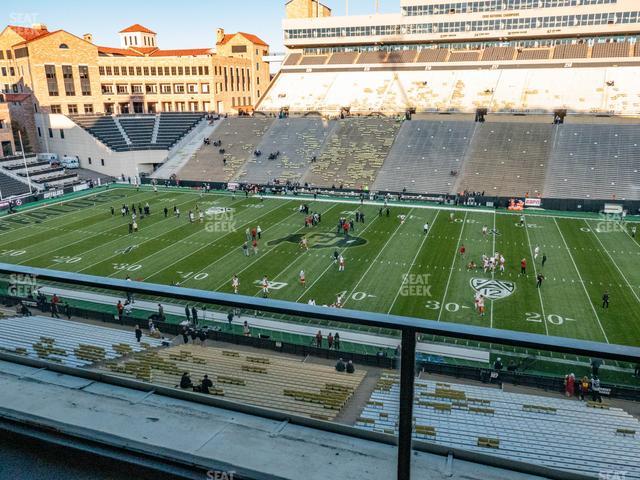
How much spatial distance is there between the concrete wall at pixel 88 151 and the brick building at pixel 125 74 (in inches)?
135

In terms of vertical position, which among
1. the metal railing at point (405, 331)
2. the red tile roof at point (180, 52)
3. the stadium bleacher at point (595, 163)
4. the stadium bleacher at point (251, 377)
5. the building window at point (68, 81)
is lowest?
the stadium bleacher at point (595, 163)

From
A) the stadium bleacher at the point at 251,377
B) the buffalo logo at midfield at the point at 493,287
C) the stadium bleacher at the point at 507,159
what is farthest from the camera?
the stadium bleacher at the point at 507,159

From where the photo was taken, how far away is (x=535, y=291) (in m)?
25.5

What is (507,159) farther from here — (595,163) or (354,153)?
(354,153)

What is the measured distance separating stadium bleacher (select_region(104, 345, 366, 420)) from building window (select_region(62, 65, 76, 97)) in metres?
72.4

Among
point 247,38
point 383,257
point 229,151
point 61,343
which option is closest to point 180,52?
point 247,38

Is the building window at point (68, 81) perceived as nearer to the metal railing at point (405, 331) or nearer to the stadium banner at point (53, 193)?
the stadium banner at point (53, 193)

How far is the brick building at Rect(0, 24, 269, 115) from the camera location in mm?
66250

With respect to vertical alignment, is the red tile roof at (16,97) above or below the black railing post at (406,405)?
above

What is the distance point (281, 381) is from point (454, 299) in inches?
797

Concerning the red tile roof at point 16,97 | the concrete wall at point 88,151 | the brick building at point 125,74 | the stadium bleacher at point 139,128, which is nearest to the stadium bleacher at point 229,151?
the stadium bleacher at point 139,128

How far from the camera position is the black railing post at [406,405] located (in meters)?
2.99

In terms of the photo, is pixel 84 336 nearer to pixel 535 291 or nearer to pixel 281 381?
pixel 281 381

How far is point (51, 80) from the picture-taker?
66688 mm
